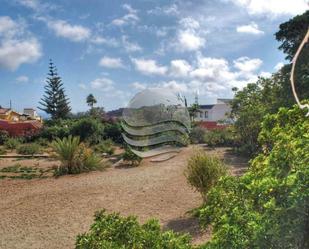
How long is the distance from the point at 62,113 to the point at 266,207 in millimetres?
40426

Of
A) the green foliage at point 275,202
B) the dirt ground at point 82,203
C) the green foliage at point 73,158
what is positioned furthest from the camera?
the green foliage at point 73,158

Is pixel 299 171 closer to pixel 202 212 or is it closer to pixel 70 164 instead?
pixel 202 212

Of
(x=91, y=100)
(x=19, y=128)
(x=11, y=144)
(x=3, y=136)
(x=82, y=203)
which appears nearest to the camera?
Answer: (x=82, y=203)

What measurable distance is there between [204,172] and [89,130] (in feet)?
47.3

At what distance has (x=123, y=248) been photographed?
7.70 feet

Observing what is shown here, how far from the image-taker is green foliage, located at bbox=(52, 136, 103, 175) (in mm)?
10969

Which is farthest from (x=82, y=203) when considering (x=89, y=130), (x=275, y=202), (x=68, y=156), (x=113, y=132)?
(x=113, y=132)

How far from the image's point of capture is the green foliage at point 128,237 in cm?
238

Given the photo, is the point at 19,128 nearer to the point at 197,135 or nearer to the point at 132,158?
the point at 197,135

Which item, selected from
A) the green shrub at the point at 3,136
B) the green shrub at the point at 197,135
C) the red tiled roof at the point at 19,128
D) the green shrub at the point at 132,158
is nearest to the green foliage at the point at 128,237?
the green shrub at the point at 132,158

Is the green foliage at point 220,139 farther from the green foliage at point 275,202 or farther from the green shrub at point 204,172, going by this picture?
the green foliage at point 275,202

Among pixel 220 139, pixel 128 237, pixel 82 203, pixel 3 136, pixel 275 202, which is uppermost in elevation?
pixel 3 136

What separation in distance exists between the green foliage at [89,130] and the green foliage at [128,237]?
16849 millimetres

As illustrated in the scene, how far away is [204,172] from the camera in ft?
20.6
